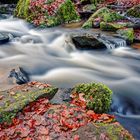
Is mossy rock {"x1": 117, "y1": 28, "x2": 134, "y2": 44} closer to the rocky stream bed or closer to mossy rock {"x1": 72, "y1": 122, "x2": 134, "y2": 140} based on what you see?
the rocky stream bed

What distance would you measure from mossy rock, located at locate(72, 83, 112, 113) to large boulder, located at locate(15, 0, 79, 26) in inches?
292

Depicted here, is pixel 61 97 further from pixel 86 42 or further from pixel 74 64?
pixel 86 42

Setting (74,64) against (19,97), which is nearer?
(19,97)

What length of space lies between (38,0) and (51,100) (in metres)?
8.86

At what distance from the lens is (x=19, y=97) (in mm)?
5750

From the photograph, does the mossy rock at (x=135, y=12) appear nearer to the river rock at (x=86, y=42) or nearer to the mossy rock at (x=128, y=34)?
the mossy rock at (x=128, y=34)

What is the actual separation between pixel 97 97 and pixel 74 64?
3483 millimetres

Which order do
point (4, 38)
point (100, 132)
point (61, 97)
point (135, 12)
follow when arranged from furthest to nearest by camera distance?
point (135, 12) → point (4, 38) → point (61, 97) → point (100, 132)

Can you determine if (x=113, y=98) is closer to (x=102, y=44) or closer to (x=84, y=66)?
(x=84, y=66)

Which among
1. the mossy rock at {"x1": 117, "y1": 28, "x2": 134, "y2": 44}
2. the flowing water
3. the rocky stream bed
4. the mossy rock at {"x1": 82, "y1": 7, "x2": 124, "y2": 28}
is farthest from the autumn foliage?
the mossy rock at {"x1": 82, "y1": 7, "x2": 124, "y2": 28}

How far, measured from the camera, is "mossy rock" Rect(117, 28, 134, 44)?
1056cm

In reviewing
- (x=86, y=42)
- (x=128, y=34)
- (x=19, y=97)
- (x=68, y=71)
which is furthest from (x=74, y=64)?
A: (x=19, y=97)

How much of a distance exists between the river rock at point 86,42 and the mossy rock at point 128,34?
3.64ft

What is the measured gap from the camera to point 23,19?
14.0 m
